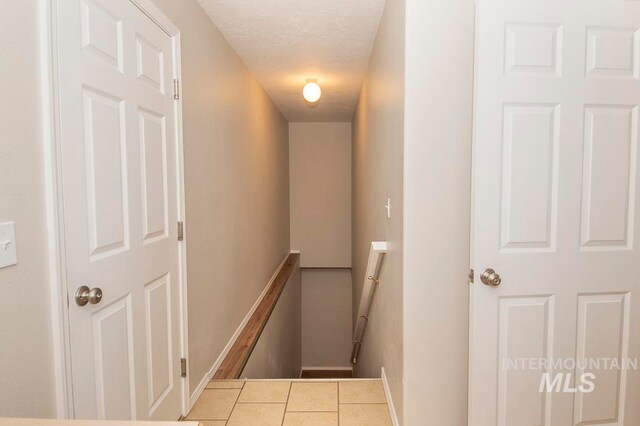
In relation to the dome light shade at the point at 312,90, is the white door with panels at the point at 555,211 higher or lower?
lower

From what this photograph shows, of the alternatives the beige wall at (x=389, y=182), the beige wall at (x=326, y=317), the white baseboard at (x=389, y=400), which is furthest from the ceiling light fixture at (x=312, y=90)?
the beige wall at (x=326, y=317)

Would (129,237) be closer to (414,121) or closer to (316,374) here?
(414,121)

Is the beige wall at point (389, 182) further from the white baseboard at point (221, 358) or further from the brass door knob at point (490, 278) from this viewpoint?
the white baseboard at point (221, 358)

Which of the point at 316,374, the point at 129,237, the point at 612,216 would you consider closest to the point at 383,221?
the point at 612,216

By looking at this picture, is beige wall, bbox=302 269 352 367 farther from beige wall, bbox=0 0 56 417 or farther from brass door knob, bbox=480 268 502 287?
beige wall, bbox=0 0 56 417

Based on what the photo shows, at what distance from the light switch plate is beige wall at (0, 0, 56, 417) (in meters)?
0.02

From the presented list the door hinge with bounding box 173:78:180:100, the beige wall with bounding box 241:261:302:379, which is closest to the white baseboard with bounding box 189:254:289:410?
the beige wall with bounding box 241:261:302:379

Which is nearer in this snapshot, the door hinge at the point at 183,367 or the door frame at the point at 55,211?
the door frame at the point at 55,211

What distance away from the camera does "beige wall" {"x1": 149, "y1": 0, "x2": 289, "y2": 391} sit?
214 centimetres

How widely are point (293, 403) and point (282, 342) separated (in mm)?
2394

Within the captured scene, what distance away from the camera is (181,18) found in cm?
200

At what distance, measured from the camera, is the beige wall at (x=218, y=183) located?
2.14 meters

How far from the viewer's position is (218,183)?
8.59 feet

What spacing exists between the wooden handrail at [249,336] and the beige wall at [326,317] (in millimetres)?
1683
